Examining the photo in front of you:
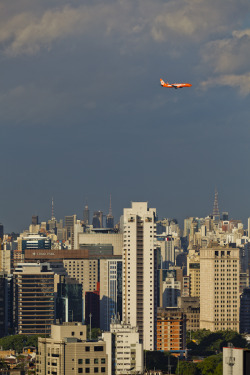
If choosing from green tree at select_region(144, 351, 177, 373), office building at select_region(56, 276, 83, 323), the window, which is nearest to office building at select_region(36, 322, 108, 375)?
the window

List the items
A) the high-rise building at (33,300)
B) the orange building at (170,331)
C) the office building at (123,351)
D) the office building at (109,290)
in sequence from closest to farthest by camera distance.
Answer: the office building at (123,351)
the orange building at (170,331)
the high-rise building at (33,300)
the office building at (109,290)

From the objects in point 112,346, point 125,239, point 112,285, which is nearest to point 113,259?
point 112,285

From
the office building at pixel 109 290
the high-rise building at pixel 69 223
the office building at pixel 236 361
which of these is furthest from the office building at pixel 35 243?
the office building at pixel 236 361

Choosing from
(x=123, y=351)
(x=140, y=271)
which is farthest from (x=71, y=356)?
(x=140, y=271)

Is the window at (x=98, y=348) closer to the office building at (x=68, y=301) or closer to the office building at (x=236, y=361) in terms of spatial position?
the office building at (x=236, y=361)

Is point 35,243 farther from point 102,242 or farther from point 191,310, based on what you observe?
point 191,310

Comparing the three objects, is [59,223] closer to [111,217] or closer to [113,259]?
[111,217]

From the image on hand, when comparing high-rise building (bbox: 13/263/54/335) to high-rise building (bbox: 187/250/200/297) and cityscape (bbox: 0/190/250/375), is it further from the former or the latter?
high-rise building (bbox: 187/250/200/297)
